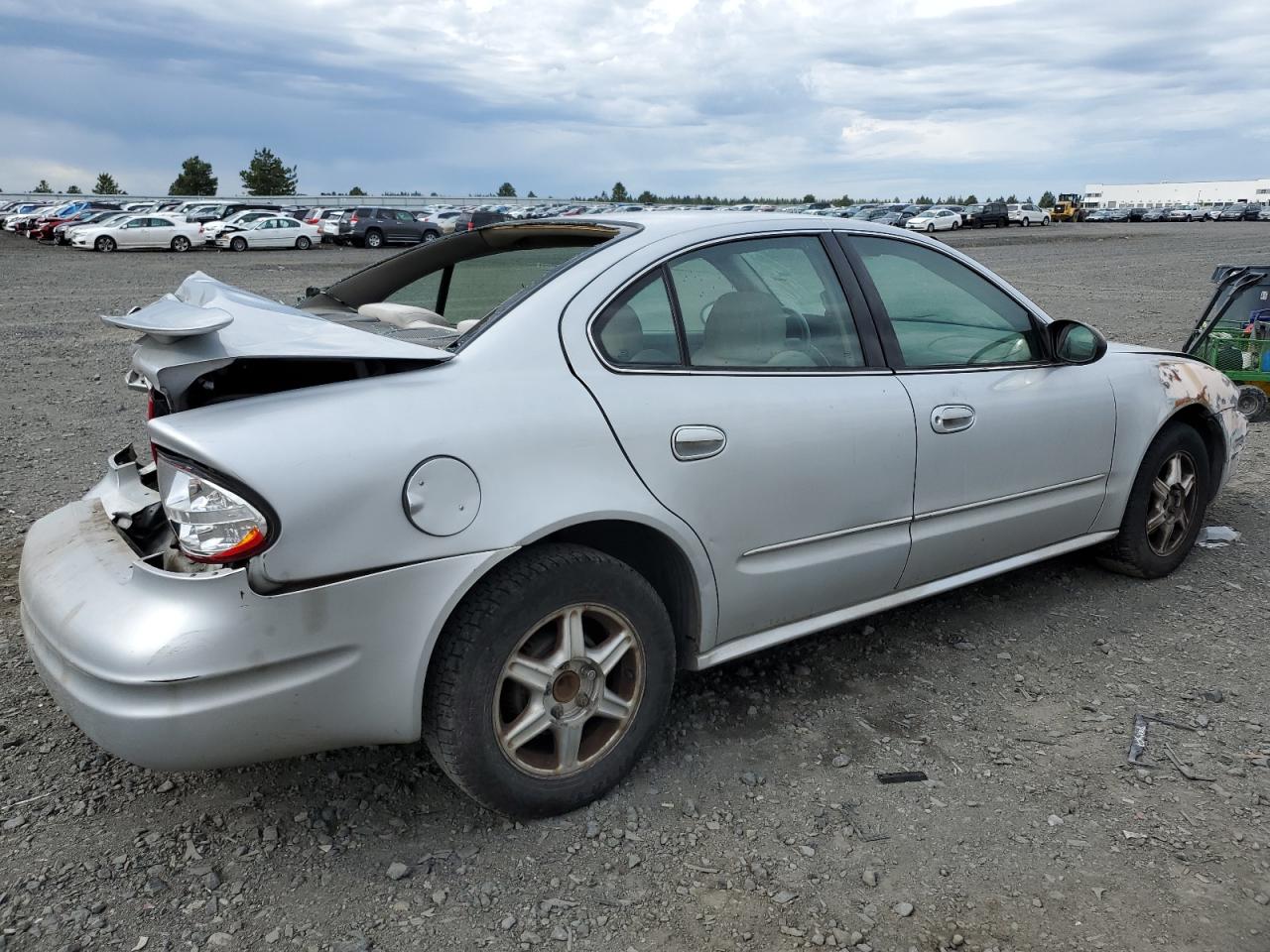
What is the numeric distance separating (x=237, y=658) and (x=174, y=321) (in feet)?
2.73

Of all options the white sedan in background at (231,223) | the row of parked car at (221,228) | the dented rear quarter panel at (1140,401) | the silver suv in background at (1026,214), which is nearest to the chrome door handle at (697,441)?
the dented rear quarter panel at (1140,401)

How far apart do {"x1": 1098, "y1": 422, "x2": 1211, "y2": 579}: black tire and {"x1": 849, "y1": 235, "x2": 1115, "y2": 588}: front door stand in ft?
1.03

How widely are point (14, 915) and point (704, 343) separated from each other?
7.50 ft

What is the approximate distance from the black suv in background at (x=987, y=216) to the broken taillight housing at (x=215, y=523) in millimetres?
57671

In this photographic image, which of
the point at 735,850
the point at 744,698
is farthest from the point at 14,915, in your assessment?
the point at 744,698

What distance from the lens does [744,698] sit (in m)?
3.65

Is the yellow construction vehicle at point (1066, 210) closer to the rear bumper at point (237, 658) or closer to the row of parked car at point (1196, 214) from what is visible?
the row of parked car at point (1196, 214)

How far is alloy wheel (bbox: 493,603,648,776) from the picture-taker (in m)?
2.76

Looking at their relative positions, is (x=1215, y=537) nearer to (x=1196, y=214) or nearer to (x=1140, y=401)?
(x=1140, y=401)

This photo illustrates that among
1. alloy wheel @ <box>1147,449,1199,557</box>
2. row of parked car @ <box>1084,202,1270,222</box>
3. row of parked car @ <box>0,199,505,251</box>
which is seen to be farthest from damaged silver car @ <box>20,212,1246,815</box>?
row of parked car @ <box>1084,202,1270,222</box>

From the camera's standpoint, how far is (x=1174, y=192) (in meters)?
141

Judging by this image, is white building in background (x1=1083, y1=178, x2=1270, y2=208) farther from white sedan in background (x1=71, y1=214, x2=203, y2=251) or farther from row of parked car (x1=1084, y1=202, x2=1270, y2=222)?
white sedan in background (x1=71, y1=214, x2=203, y2=251)

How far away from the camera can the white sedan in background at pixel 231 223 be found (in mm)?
35469

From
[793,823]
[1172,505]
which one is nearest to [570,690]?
[793,823]
